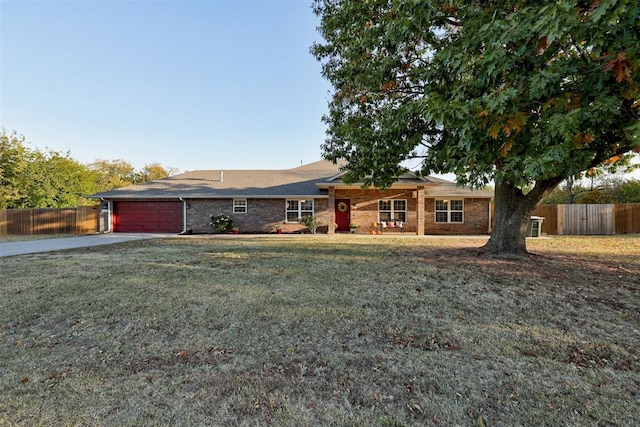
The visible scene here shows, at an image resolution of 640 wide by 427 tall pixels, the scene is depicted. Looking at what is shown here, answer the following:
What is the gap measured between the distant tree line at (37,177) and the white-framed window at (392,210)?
19714mm

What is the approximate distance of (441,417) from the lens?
2189 millimetres

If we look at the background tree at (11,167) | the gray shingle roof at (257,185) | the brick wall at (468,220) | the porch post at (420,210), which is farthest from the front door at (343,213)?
the background tree at (11,167)

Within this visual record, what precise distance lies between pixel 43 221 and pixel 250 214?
516 inches

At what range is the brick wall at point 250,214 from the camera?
18016mm

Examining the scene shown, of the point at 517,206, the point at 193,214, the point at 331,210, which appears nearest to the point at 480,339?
the point at 517,206

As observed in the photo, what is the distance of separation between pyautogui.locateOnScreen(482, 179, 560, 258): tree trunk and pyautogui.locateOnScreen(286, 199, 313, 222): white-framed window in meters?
10.6

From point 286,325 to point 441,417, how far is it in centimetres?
218

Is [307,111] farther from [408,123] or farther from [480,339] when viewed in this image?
[480,339]

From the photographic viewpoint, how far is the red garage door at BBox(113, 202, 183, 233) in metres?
18.4

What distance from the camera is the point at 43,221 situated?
18.7 m

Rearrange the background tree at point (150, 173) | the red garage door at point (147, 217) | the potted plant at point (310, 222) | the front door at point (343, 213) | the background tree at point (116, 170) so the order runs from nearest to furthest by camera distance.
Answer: the potted plant at point (310, 222) < the front door at point (343, 213) < the red garage door at point (147, 217) < the background tree at point (116, 170) < the background tree at point (150, 173)

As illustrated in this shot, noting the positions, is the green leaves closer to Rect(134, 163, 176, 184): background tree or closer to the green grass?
the green grass

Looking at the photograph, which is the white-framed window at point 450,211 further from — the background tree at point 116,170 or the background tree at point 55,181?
the background tree at point 116,170

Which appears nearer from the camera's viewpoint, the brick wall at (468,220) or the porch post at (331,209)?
the porch post at (331,209)
